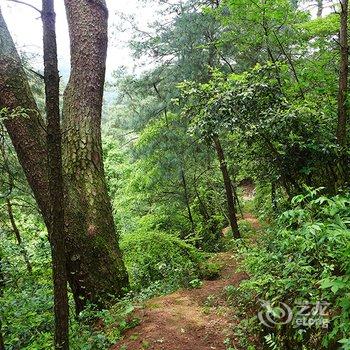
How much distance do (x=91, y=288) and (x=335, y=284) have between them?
132 inches

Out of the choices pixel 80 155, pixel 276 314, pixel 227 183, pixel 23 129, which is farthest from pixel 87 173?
pixel 227 183

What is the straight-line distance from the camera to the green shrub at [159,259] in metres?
6.36

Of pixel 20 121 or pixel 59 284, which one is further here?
pixel 20 121

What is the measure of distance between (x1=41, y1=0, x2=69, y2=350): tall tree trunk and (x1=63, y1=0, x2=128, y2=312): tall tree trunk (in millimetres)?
1582

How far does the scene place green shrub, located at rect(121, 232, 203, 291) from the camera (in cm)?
636

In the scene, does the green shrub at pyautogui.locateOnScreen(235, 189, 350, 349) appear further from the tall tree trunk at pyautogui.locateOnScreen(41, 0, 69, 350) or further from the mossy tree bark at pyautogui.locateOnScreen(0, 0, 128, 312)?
the mossy tree bark at pyautogui.locateOnScreen(0, 0, 128, 312)

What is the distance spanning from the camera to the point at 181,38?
29.0 ft

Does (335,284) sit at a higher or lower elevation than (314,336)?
higher

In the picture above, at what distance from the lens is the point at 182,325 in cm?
420

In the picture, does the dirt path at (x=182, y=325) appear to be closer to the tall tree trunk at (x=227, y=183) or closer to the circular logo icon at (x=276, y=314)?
the circular logo icon at (x=276, y=314)

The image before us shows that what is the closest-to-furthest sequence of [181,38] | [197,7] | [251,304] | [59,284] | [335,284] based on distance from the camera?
[335,284] → [59,284] → [251,304] → [181,38] → [197,7]

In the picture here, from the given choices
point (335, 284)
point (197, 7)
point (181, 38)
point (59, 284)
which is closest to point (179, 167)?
point (181, 38)

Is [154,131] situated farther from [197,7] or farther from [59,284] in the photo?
[59,284]

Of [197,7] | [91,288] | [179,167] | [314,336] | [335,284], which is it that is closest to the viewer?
[335,284]
